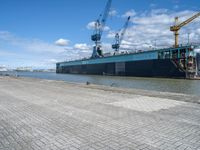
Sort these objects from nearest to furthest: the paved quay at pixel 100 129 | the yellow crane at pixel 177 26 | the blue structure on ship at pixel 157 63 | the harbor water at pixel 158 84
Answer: the paved quay at pixel 100 129 < the harbor water at pixel 158 84 < the blue structure on ship at pixel 157 63 < the yellow crane at pixel 177 26

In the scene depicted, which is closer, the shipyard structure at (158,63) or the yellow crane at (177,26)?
the shipyard structure at (158,63)

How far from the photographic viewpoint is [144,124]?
4.30m

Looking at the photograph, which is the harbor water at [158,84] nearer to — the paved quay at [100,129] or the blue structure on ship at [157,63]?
the blue structure on ship at [157,63]

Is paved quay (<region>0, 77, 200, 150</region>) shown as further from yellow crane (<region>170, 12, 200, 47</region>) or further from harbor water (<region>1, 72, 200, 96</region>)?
yellow crane (<region>170, 12, 200, 47</region>)

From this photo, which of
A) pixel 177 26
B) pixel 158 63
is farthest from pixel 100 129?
pixel 177 26

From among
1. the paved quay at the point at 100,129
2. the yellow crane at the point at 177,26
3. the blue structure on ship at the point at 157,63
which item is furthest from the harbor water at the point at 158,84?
the yellow crane at the point at 177,26

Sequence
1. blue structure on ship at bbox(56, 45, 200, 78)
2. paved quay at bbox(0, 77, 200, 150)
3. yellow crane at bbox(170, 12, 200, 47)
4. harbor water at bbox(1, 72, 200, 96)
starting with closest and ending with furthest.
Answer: paved quay at bbox(0, 77, 200, 150)
harbor water at bbox(1, 72, 200, 96)
blue structure on ship at bbox(56, 45, 200, 78)
yellow crane at bbox(170, 12, 200, 47)

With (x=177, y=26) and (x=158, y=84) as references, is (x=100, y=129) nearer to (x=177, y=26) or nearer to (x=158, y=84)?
(x=158, y=84)

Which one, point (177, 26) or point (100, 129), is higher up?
point (177, 26)

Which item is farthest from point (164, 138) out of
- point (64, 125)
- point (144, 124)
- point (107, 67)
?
point (107, 67)

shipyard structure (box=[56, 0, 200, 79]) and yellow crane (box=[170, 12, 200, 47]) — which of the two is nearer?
shipyard structure (box=[56, 0, 200, 79])

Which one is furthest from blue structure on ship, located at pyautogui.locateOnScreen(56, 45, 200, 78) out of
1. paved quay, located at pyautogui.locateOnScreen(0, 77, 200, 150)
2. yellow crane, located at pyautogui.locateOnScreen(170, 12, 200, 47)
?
paved quay, located at pyautogui.locateOnScreen(0, 77, 200, 150)

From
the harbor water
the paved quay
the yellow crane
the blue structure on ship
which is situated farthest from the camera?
the yellow crane

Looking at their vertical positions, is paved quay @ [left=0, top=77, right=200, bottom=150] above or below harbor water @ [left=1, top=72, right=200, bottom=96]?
above
